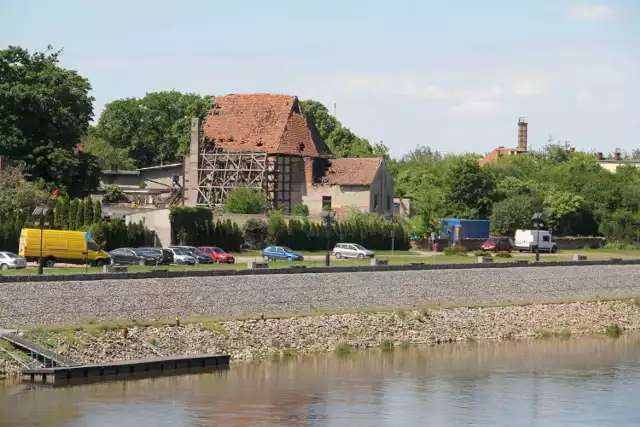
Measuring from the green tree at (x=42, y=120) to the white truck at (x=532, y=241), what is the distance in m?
33.2

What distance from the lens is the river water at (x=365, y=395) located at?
3794 cm

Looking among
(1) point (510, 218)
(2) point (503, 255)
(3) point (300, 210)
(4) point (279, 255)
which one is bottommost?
(4) point (279, 255)

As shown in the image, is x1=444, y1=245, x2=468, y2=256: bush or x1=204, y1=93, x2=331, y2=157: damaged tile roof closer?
x1=444, y1=245, x2=468, y2=256: bush

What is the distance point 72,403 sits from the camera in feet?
127

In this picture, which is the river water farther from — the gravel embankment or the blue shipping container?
the blue shipping container

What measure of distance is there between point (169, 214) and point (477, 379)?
1320 inches

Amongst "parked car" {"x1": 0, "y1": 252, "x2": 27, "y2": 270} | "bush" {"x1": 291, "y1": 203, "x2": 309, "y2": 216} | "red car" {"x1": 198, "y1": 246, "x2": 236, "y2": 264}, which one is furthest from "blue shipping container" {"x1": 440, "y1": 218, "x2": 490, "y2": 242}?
"parked car" {"x1": 0, "y1": 252, "x2": 27, "y2": 270}

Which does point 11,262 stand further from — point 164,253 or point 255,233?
point 255,233

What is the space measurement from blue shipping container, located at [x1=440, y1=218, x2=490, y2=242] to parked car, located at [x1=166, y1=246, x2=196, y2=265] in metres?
30.0

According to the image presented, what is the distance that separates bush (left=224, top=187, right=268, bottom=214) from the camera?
88.4 metres

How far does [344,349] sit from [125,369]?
1163cm

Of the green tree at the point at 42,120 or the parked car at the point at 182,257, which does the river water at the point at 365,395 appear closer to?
the parked car at the point at 182,257

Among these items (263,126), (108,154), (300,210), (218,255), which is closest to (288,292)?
(218,255)

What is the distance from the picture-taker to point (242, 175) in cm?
9625
